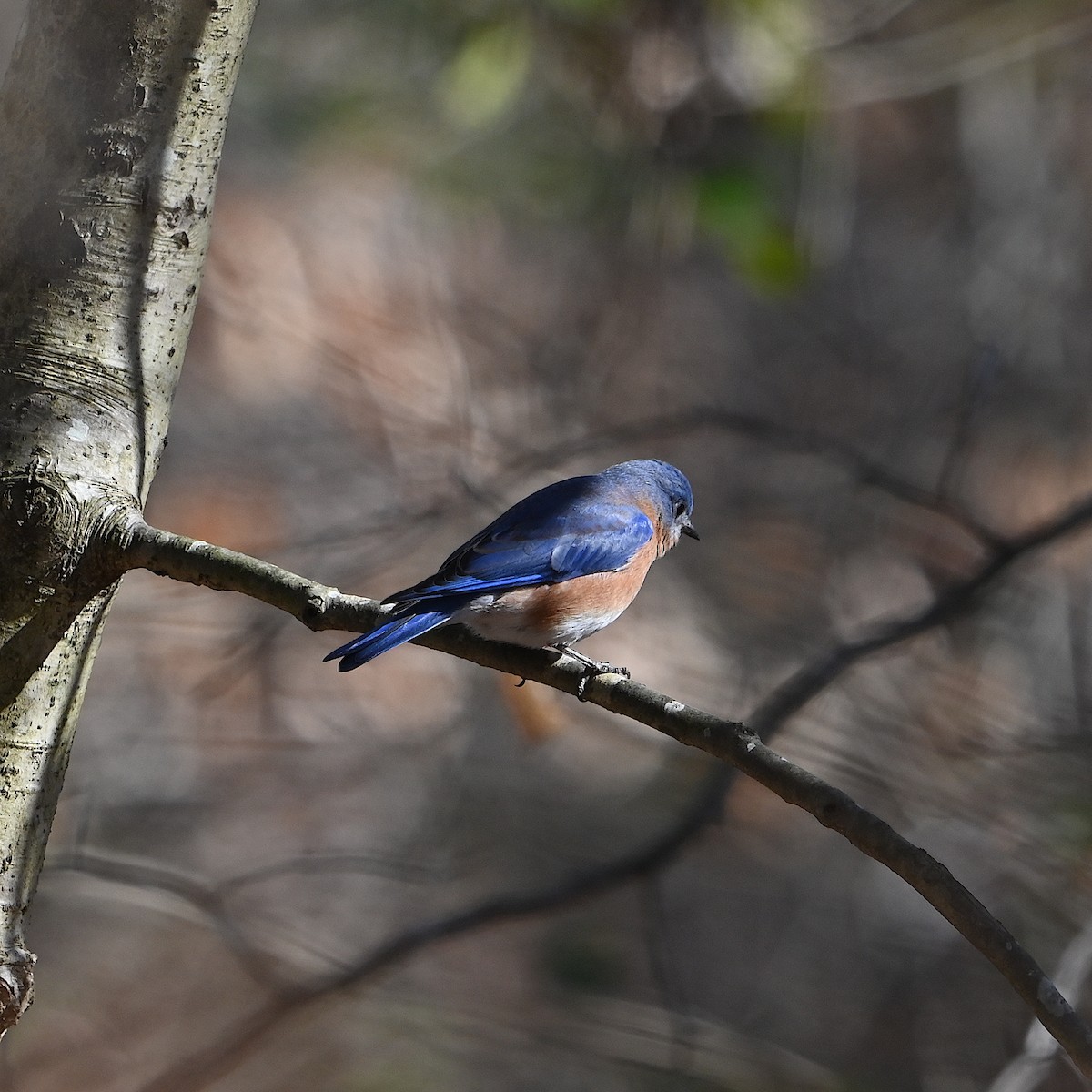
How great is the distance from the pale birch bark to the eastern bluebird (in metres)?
0.51

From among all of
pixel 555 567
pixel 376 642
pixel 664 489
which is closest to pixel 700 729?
pixel 376 642

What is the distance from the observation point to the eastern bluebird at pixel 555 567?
2.37 m

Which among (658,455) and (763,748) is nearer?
(763,748)

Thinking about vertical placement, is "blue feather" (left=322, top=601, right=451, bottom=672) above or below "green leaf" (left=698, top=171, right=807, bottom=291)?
below

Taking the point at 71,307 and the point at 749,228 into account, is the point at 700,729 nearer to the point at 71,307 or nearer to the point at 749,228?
the point at 71,307

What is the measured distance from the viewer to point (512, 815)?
196 inches

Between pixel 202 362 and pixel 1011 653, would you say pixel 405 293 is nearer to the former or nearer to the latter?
pixel 202 362

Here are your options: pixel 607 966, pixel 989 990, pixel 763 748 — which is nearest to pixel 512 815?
pixel 607 966

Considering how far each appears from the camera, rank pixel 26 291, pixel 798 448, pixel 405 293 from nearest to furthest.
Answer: pixel 26 291 → pixel 798 448 → pixel 405 293

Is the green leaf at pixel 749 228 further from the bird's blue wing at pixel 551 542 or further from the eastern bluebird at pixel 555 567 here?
the bird's blue wing at pixel 551 542

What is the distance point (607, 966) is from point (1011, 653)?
6.69 ft

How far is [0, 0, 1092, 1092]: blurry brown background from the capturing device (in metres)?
3.64

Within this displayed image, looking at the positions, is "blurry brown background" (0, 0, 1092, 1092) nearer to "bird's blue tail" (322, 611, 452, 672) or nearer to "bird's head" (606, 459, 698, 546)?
"bird's head" (606, 459, 698, 546)

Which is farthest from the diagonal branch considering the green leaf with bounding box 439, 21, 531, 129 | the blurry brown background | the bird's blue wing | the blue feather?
the green leaf with bounding box 439, 21, 531, 129
